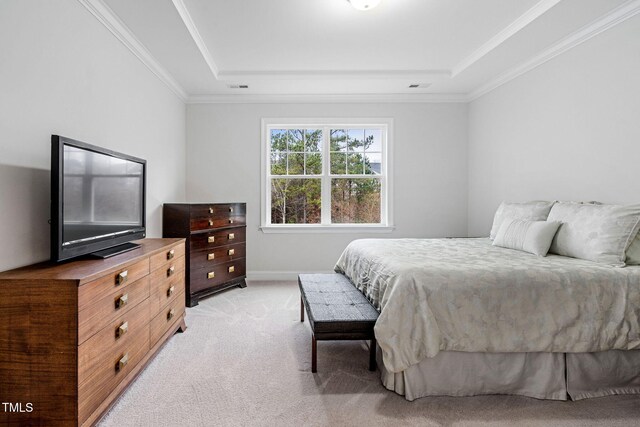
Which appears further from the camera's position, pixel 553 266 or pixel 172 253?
pixel 172 253

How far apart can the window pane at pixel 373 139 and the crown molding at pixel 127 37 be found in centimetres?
253

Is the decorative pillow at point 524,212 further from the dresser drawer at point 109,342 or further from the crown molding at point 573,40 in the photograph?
the dresser drawer at point 109,342

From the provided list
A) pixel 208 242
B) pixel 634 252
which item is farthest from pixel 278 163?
pixel 634 252

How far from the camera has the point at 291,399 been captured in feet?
6.03

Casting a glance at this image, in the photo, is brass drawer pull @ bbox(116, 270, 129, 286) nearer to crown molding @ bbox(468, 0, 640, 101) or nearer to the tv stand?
the tv stand

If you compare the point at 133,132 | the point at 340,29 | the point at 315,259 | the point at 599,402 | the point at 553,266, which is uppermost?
the point at 340,29

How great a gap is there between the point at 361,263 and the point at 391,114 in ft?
8.80

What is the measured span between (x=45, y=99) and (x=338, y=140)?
3304 millimetres

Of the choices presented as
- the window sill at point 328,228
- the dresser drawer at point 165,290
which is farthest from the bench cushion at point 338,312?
the window sill at point 328,228

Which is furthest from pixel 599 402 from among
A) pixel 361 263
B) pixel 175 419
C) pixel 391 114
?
pixel 391 114

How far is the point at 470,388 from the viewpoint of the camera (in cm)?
186

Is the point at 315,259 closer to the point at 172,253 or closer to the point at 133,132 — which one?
the point at 172,253

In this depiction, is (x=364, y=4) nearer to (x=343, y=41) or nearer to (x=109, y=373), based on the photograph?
(x=343, y=41)

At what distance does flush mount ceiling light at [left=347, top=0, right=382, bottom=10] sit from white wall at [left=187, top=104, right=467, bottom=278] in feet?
6.55
